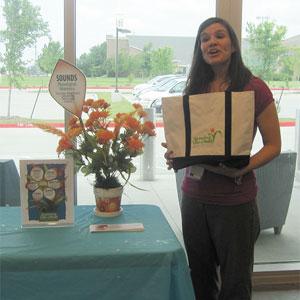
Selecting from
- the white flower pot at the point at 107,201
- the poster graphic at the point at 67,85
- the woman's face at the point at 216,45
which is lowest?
the white flower pot at the point at 107,201

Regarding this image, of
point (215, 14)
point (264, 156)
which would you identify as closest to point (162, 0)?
point (215, 14)

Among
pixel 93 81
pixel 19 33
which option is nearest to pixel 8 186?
pixel 93 81

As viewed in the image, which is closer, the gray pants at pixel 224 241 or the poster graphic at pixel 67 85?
the gray pants at pixel 224 241

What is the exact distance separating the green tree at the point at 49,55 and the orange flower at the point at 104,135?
1.18 meters

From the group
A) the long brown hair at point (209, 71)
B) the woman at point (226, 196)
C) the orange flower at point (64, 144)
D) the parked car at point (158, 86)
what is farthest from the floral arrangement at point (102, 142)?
the parked car at point (158, 86)

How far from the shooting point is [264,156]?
1.51 m

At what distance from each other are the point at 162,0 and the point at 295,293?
1920 mm

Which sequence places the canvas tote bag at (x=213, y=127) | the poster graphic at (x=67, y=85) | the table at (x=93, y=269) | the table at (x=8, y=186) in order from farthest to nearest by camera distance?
the table at (x=8, y=186) → the poster graphic at (x=67, y=85) → the canvas tote bag at (x=213, y=127) → the table at (x=93, y=269)

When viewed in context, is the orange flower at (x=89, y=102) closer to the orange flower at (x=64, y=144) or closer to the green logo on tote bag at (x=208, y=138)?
the orange flower at (x=64, y=144)

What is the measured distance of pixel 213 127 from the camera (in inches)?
57.1

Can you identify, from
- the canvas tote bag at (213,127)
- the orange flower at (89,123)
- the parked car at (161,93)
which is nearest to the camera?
the canvas tote bag at (213,127)

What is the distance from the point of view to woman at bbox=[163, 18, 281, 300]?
1.51 meters

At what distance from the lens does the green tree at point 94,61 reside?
2.60 metres

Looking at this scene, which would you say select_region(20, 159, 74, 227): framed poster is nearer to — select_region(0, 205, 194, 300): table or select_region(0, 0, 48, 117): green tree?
select_region(0, 205, 194, 300): table
